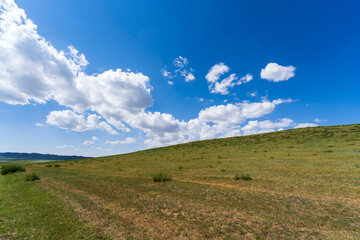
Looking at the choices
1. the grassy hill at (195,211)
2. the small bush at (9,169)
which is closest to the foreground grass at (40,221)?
the grassy hill at (195,211)

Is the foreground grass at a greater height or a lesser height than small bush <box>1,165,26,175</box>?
lesser

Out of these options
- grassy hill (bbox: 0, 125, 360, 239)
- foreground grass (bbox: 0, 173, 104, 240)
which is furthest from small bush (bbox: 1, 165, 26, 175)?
foreground grass (bbox: 0, 173, 104, 240)

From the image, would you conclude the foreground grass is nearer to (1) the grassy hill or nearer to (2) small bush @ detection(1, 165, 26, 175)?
(1) the grassy hill

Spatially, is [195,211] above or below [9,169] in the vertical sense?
below

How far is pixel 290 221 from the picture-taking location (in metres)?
5.56

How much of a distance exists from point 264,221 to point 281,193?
3.66 m

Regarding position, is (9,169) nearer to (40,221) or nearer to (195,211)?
(40,221)

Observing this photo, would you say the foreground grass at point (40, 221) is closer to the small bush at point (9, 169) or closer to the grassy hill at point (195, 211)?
the grassy hill at point (195, 211)

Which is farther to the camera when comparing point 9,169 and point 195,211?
point 9,169

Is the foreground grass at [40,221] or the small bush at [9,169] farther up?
the small bush at [9,169]

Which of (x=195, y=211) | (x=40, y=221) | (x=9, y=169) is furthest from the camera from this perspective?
(x=9, y=169)

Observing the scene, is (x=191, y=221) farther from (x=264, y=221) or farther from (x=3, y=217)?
(x=3, y=217)

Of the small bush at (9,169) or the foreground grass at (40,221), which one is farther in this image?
the small bush at (9,169)

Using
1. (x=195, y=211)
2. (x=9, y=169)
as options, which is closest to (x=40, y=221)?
(x=195, y=211)
